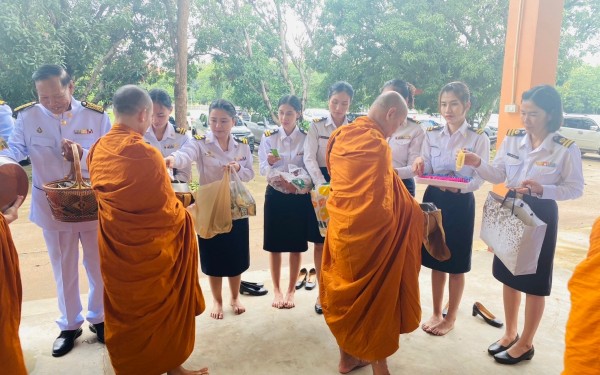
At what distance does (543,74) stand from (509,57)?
0.42 meters

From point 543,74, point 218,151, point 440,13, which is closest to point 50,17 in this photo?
point 218,151

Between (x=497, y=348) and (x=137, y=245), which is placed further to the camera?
(x=497, y=348)

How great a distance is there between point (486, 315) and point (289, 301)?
1536 millimetres

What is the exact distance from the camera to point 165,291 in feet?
7.55

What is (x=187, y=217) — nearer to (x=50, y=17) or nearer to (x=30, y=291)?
(x=30, y=291)

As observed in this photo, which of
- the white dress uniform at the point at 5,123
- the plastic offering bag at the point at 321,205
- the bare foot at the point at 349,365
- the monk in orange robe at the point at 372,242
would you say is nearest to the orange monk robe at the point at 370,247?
the monk in orange robe at the point at 372,242

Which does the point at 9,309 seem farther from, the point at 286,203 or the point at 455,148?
the point at 455,148

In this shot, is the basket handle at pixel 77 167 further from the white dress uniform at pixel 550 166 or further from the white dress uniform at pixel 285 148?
the white dress uniform at pixel 550 166

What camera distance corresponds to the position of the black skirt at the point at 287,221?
3396mm

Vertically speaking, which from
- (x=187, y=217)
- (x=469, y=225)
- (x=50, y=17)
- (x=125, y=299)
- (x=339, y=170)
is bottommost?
(x=125, y=299)

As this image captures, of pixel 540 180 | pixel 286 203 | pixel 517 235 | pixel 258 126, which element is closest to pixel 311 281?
pixel 286 203

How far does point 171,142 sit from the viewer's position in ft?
10.6

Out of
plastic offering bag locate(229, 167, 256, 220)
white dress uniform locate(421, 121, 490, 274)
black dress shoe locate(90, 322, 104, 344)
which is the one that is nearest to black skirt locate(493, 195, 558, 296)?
white dress uniform locate(421, 121, 490, 274)

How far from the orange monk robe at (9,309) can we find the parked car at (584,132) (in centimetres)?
1700
